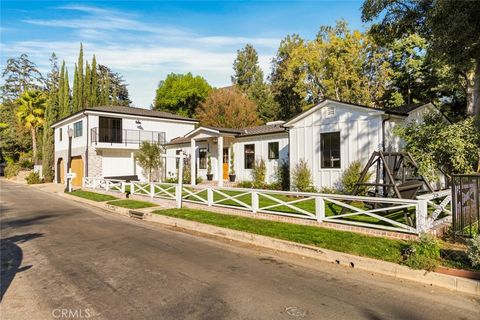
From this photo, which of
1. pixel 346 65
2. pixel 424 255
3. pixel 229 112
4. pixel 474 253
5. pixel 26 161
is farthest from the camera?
pixel 26 161

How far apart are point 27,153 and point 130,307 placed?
57900 mm

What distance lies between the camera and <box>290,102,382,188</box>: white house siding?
14016 mm

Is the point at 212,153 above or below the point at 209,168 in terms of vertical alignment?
above

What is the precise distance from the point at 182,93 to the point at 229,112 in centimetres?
1241

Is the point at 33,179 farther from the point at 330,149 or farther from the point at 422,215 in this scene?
the point at 422,215

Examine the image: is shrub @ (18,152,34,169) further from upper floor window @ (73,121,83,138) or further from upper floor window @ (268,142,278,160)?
upper floor window @ (268,142,278,160)

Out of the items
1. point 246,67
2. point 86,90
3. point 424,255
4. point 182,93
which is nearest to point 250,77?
point 246,67

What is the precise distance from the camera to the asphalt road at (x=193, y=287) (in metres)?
4.23

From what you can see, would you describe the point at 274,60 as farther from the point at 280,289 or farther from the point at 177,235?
the point at 280,289

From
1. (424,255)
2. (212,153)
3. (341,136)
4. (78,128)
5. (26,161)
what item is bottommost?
(424,255)

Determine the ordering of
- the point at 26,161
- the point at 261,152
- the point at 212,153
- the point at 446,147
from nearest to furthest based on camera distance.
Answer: the point at 446,147 → the point at 261,152 → the point at 212,153 → the point at 26,161

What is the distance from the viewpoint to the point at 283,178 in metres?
17.8

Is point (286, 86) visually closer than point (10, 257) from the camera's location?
No

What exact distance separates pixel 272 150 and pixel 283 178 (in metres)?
2.22
